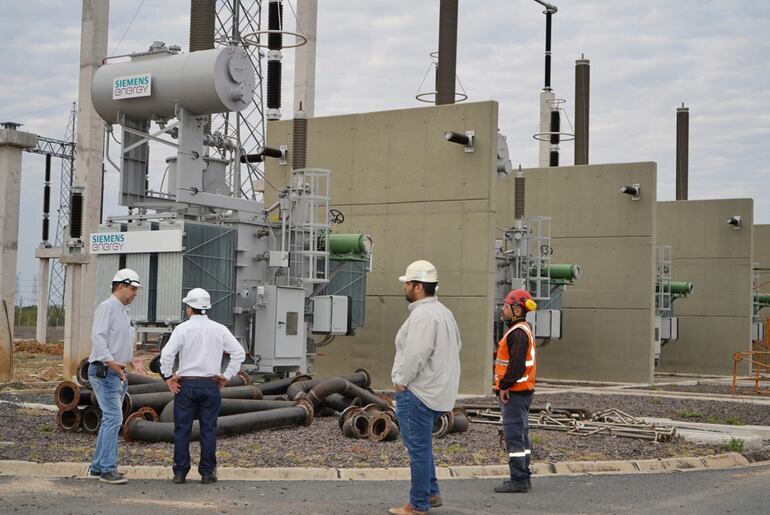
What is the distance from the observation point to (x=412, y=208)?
24000mm

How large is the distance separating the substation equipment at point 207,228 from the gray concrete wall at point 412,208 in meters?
2.86

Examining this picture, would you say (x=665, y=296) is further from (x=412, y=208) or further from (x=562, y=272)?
Result: (x=412, y=208)

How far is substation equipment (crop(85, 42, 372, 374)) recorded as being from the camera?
1872cm

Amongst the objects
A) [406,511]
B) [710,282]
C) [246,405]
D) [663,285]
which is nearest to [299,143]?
[246,405]

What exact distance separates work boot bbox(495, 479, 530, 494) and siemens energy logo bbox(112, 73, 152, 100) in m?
11.9

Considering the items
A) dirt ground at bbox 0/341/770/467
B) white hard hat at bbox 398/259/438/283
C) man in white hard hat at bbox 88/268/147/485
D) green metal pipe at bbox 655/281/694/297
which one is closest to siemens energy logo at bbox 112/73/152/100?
dirt ground at bbox 0/341/770/467

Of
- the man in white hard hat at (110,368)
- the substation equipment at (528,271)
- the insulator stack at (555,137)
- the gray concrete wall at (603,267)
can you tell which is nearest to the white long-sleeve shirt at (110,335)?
the man in white hard hat at (110,368)

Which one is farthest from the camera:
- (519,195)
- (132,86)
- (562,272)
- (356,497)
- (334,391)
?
(562,272)

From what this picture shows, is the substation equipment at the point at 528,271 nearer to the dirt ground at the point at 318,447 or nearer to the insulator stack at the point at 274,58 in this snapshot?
the insulator stack at the point at 274,58

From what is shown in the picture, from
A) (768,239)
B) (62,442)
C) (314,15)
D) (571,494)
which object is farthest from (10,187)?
(768,239)

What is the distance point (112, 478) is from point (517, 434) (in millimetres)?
4018

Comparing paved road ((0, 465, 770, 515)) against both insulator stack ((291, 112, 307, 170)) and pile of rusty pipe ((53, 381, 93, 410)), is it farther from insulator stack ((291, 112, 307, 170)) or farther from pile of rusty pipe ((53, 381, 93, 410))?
insulator stack ((291, 112, 307, 170))

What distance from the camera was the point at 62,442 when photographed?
12.7m

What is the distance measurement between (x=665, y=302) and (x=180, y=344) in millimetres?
25751
